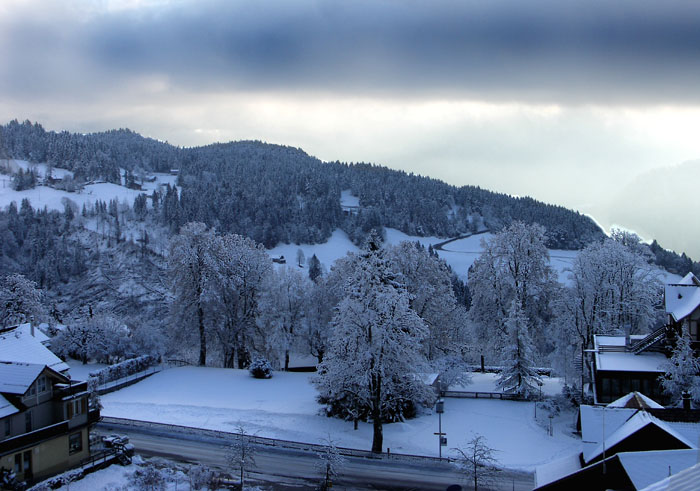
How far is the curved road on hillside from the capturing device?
28.6 m

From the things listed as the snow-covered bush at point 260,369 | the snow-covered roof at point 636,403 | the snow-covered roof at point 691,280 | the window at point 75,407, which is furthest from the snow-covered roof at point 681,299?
the window at point 75,407

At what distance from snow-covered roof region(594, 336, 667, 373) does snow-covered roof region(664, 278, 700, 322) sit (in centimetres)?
279

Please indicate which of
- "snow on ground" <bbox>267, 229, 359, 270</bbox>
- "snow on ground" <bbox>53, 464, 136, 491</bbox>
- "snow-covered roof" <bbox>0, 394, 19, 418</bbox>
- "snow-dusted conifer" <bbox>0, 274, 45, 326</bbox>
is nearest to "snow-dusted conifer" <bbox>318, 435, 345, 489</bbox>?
"snow on ground" <bbox>53, 464, 136, 491</bbox>

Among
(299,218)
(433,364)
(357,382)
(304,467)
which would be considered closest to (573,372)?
(433,364)

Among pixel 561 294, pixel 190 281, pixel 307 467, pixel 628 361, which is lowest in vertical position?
pixel 307 467

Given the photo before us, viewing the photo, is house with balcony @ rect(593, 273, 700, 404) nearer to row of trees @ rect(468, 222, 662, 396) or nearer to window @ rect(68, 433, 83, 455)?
row of trees @ rect(468, 222, 662, 396)

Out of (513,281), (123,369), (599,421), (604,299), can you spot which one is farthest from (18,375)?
(604,299)

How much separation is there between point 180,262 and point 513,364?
2953cm

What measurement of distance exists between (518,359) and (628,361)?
7.18 m

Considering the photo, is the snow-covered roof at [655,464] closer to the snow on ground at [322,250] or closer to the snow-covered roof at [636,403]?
the snow-covered roof at [636,403]

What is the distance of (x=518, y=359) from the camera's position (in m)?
41.7

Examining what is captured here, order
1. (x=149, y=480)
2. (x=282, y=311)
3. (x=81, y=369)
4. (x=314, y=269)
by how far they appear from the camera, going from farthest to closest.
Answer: (x=314, y=269) < (x=282, y=311) < (x=81, y=369) < (x=149, y=480)

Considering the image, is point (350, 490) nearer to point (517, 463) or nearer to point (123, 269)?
point (517, 463)

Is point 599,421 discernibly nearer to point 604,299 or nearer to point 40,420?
point 604,299
